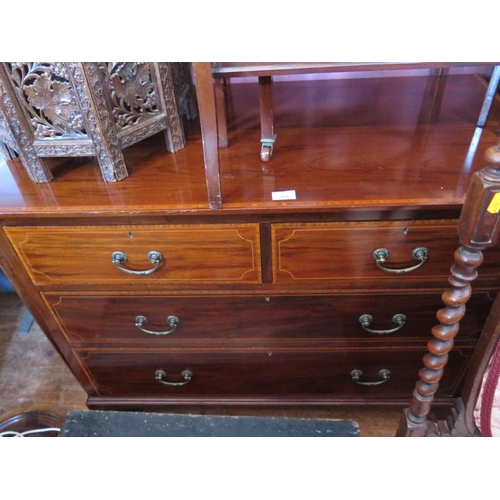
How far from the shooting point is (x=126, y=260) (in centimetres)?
96

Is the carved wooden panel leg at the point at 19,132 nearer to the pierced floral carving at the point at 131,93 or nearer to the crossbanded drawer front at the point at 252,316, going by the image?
the pierced floral carving at the point at 131,93

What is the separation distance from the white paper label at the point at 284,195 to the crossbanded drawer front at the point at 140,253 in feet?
0.25

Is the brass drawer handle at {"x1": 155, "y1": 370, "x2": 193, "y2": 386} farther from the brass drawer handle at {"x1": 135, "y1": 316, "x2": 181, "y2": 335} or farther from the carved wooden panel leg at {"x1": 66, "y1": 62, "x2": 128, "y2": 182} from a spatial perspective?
the carved wooden panel leg at {"x1": 66, "y1": 62, "x2": 128, "y2": 182}

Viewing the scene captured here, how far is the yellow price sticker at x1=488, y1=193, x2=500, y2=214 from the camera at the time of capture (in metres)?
0.56

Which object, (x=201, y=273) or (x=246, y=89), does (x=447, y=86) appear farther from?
(x=201, y=273)

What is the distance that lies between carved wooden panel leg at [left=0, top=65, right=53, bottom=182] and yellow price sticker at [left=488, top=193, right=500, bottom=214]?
83 cm

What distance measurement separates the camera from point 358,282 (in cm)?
98

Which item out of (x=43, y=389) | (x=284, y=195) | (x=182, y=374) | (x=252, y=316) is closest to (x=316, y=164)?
(x=284, y=195)

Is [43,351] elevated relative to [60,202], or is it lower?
lower

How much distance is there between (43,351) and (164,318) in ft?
2.38

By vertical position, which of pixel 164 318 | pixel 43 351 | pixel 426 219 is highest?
pixel 426 219

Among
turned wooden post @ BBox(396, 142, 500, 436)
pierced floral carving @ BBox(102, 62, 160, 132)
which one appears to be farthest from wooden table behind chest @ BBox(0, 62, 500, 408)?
turned wooden post @ BBox(396, 142, 500, 436)

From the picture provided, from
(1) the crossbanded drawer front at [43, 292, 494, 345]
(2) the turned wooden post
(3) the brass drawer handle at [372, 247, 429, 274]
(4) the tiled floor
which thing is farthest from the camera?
(4) the tiled floor
